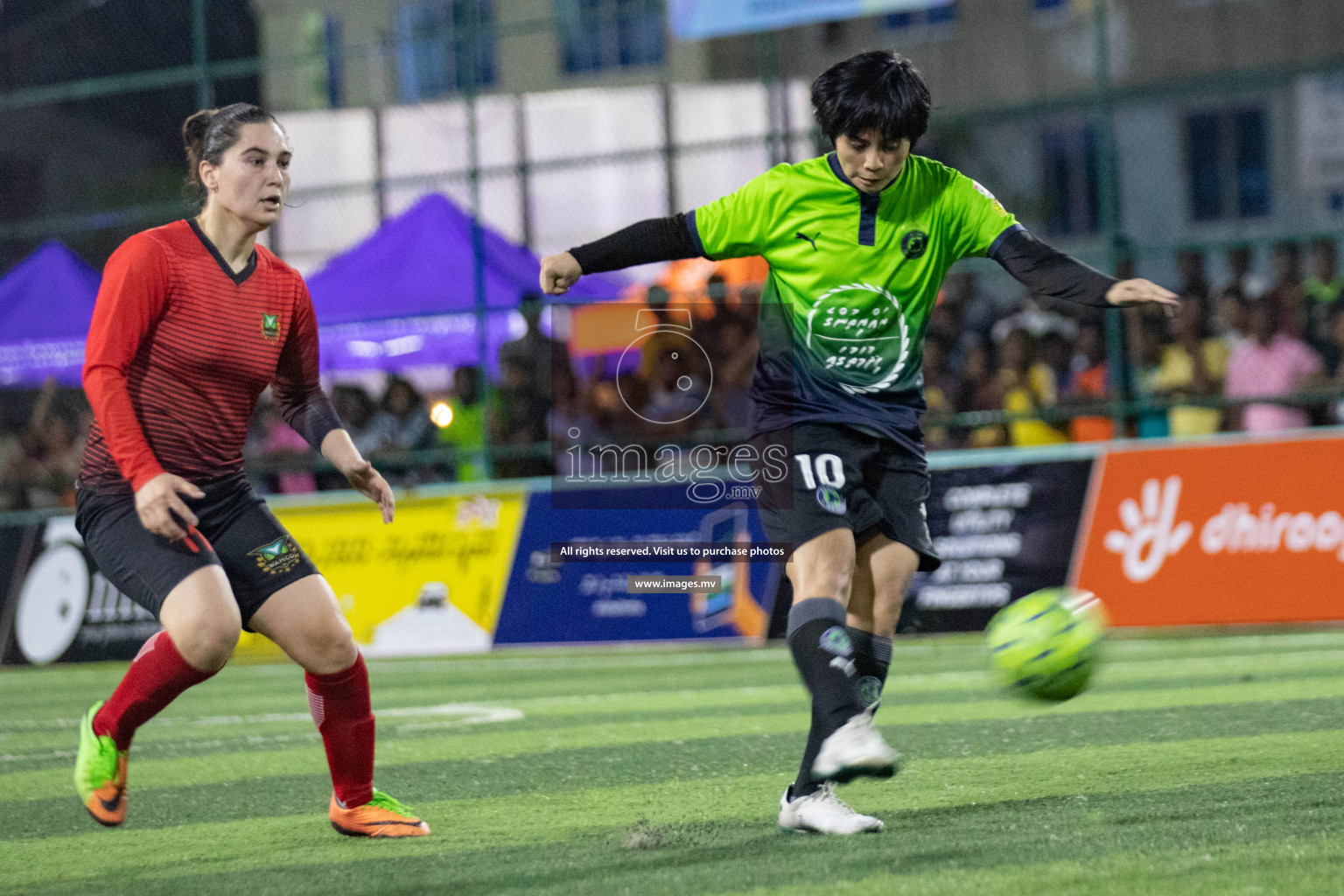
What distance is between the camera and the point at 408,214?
601 inches

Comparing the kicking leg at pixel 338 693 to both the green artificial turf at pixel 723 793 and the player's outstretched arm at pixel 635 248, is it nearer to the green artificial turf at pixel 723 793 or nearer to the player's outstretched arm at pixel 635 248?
the green artificial turf at pixel 723 793

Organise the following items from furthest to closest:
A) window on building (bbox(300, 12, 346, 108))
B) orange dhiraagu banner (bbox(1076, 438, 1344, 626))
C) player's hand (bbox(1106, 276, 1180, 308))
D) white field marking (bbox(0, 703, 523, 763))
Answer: window on building (bbox(300, 12, 346, 108))
orange dhiraagu banner (bbox(1076, 438, 1344, 626))
white field marking (bbox(0, 703, 523, 763))
player's hand (bbox(1106, 276, 1180, 308))

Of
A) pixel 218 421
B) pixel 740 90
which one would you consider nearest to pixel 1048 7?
pixel 740 90

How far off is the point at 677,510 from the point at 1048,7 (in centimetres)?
1996

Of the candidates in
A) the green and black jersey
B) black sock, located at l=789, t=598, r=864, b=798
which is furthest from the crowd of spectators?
black sock, located at l=789, t=598, r=864, b=798

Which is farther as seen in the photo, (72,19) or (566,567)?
(72,19)

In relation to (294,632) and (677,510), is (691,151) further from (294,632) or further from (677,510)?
(294,632)

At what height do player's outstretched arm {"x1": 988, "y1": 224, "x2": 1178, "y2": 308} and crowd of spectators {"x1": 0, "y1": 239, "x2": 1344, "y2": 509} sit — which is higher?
player's outstretched arm {"x1": 988, "y1": 224, "x2": 1178, "y2": 308}

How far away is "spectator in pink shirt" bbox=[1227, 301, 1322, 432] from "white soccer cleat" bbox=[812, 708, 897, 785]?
823cm

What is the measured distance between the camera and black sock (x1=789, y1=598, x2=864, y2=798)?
445 cm

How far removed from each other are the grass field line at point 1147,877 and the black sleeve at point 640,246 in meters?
→ 1.80

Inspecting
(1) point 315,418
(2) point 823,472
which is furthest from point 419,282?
(2) point 823,472

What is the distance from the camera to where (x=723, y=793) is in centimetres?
Answer: 549

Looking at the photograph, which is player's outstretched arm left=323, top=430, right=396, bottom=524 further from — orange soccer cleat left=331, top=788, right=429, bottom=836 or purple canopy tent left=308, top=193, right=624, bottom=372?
purple canopy tent left=308, top=193, right=624, bottom=372
